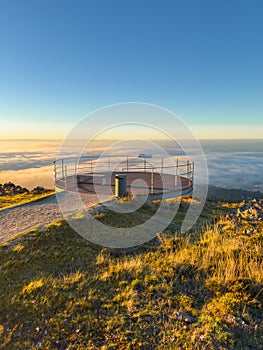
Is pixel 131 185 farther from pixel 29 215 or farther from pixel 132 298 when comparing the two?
pixel 132 298

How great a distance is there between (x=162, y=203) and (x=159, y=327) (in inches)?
339

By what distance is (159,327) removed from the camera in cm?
333

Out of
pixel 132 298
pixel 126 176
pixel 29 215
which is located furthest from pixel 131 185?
pixel 132 298

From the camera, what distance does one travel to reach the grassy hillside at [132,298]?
3174mm

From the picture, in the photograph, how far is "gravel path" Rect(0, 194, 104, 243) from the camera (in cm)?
793

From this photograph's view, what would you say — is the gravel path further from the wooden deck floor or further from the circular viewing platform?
the circular viewing platform

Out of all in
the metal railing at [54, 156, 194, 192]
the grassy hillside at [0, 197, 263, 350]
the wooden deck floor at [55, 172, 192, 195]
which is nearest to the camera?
the grassy hillside at [0, 197, 263, 350]

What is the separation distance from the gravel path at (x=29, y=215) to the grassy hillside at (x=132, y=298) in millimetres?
1566

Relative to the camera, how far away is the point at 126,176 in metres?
16.2

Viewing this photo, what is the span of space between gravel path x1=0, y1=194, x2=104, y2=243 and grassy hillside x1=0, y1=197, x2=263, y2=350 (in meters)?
1.57

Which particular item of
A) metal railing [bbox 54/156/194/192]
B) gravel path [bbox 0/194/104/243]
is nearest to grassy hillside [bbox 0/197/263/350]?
gravel path [bbox 0/194/104/243]

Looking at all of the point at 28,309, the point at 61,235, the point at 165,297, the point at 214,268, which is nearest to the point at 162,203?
the point at 61,235

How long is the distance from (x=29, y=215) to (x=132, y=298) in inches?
273

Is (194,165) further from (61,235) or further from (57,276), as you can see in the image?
(57,276)
